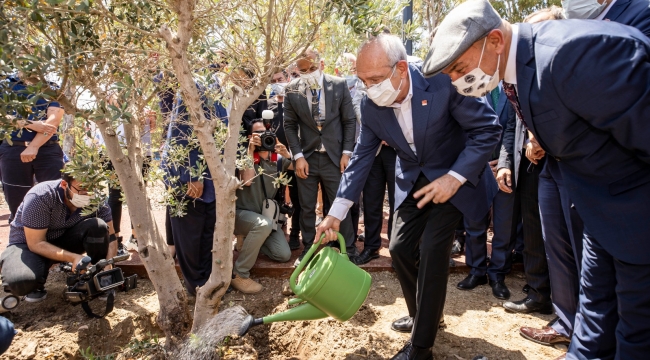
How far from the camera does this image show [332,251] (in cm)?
242

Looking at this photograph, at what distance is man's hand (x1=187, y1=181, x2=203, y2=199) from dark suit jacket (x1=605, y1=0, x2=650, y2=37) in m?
2.88

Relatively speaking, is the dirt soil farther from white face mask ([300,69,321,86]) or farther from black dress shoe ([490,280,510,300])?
white face mask ([300,69,321,86])

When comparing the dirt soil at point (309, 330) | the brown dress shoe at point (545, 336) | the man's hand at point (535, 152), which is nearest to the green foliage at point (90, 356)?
the dirt soil at point (309, 330)

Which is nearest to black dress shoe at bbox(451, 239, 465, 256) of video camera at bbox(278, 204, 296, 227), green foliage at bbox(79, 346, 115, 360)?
video camera at bbox(278, 204, 296, 227)

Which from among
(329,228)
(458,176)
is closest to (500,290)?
(458,176)

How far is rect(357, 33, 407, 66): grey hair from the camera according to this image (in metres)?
2.49

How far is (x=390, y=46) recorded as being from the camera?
98.8 inches

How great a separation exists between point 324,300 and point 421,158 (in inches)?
38.1

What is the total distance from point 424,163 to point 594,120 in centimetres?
111

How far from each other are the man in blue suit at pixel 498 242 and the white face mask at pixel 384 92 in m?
1.43

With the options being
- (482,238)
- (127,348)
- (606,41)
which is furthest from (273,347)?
(606,41)

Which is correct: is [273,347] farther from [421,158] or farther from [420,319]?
[421,158]

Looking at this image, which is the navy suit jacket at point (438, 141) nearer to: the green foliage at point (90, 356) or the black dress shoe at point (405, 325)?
the black dress shoe at point (405, 325)

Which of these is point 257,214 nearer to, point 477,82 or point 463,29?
point 477,82
